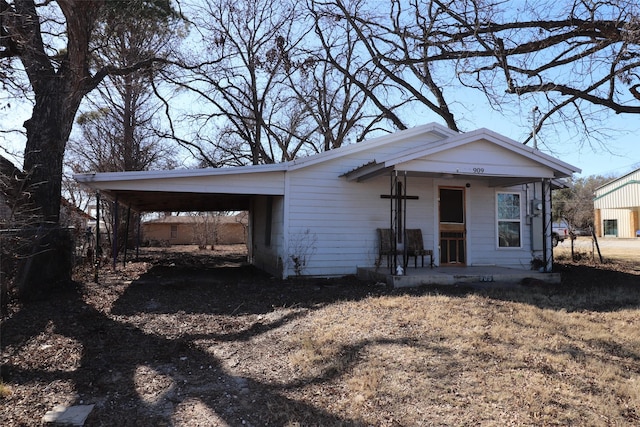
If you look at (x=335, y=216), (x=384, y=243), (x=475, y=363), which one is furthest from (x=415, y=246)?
(x=475, y=363)

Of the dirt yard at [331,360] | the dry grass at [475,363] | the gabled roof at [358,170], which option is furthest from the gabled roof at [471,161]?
the dry grass at [475,363]

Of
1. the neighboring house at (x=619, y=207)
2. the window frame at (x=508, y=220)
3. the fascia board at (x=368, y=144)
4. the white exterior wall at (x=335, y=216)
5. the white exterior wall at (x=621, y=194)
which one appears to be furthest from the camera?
the neighboring house at (x=619, y=207)

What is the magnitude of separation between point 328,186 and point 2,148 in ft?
21.7

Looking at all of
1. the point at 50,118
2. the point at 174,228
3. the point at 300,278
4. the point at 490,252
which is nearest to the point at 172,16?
the point at 50,118

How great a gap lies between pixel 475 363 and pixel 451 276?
4772 mm

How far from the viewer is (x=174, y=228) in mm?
35031

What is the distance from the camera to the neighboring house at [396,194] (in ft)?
30.1

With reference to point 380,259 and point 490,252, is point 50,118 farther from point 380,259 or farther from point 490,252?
point 490,252

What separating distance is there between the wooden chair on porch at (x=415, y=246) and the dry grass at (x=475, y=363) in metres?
3.91

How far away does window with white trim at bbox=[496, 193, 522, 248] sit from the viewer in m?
11.3

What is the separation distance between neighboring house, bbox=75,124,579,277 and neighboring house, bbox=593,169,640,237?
111ft

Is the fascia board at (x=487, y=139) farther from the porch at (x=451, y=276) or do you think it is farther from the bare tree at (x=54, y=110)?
the bare tree at (x=54, y=110)

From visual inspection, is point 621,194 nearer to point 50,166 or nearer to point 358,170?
point 358,170

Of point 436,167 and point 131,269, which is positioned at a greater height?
point 436,167
